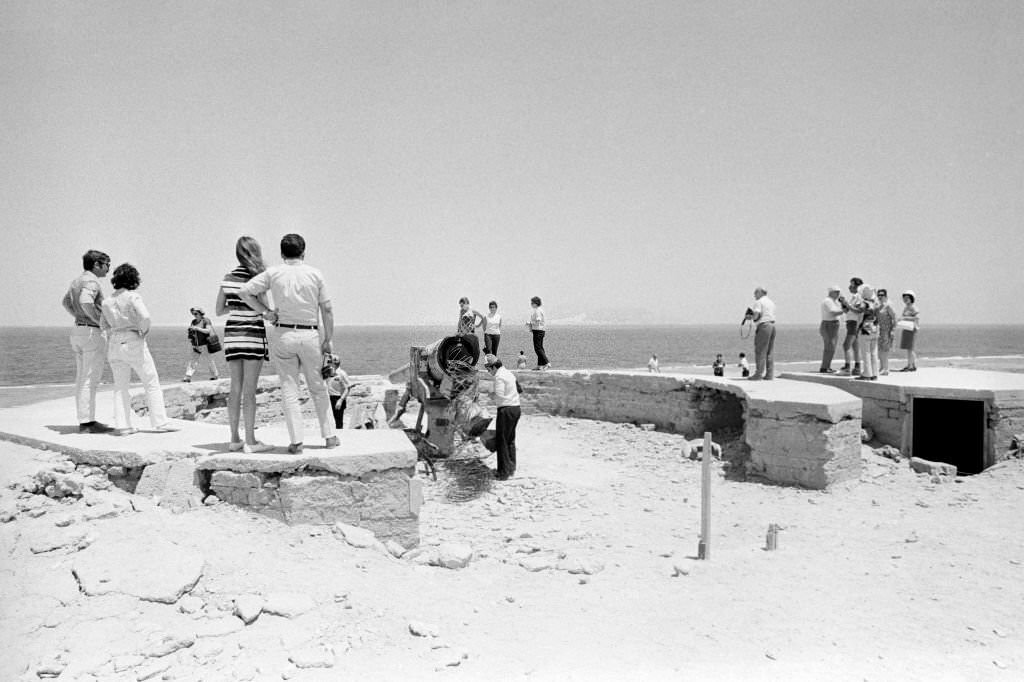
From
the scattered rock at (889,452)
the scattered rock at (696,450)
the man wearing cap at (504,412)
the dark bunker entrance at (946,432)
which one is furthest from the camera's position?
the scattered rock at (696,450)

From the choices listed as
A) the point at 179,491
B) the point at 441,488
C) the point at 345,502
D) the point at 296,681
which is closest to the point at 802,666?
the point at 296,681

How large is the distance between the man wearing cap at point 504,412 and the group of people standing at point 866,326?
6086mm

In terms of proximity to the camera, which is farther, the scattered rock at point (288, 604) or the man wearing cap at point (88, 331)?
the man wearing cap at point (88, 331)

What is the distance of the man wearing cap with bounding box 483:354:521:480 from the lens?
944 cm

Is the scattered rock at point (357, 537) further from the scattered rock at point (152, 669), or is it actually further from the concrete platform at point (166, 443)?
the scattered rock at point (152, 669)

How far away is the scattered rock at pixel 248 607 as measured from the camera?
397cm

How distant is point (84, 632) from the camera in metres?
3.64

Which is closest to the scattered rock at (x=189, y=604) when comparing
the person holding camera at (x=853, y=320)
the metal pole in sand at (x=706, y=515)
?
the metal pole in sand at (x=706, y=515)

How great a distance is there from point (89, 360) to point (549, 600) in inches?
204

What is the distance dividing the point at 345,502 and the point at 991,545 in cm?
656

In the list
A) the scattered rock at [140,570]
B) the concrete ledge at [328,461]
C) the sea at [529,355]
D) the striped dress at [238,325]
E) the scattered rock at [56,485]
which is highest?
the striped dress at [238,325]

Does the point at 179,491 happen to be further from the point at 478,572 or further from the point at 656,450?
the point at 656,450

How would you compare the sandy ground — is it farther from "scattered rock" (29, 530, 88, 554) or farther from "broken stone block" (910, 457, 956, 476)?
"broken stone block" (910, 457, 956, 476)

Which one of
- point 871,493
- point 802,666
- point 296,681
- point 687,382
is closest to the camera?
point 296,681
